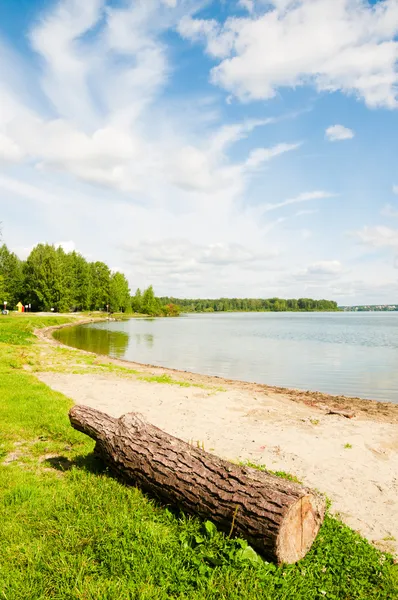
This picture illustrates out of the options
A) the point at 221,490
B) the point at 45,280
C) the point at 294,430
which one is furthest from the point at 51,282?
the point at 221,490

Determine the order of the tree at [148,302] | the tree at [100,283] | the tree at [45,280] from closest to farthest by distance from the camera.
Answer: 1. the tree at [45,280]
2. the tree at [100,283]
3. the tree at [148,302]

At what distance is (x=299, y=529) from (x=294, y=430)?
609 centimetres

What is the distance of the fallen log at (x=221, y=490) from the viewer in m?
4.14

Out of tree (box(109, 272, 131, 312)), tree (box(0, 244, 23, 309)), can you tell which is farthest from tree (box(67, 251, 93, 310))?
tree (box(0, 244, 23, 309))

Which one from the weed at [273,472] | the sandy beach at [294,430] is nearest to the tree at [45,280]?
the sandy beach at [294,430]

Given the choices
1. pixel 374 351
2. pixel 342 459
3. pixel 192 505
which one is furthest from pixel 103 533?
pixel 374 351

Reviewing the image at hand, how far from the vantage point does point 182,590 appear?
3629 mm

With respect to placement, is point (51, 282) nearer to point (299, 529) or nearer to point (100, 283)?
point (100, 283)

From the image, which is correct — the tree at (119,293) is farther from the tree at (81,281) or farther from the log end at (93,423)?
the log end at (93,423)

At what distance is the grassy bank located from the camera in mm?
3639

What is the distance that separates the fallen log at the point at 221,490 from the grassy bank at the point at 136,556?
0.15m

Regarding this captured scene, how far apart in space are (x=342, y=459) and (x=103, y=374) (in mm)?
12276

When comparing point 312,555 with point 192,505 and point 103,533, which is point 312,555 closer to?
point 192,505

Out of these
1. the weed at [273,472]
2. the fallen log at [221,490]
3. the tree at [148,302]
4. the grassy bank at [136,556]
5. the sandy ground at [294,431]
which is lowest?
the sandy ground at [294,431]
